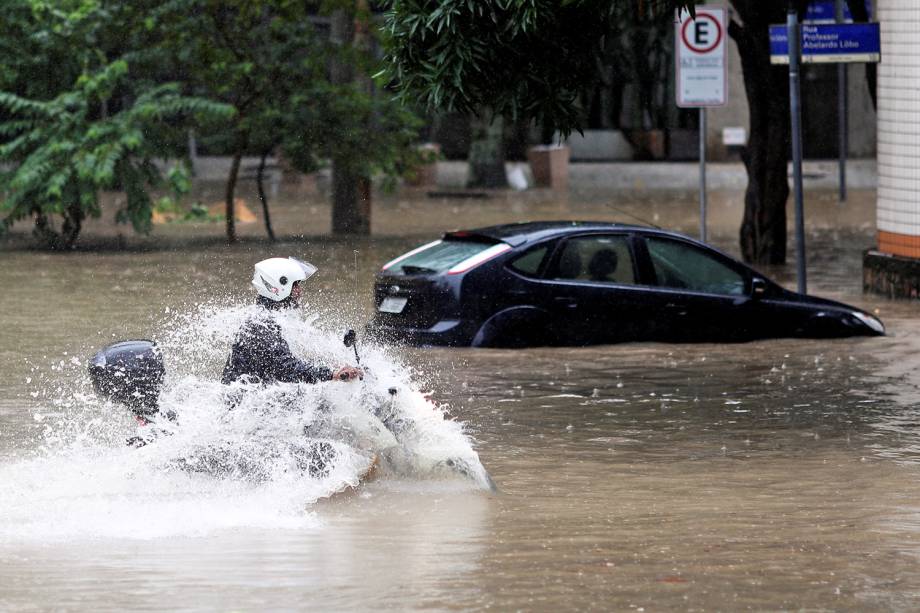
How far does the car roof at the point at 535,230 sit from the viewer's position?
14.7 metres

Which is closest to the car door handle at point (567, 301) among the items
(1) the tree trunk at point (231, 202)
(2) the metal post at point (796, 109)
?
(2) the metal post at point (796, 109)

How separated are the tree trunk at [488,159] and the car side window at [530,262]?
2471 cm

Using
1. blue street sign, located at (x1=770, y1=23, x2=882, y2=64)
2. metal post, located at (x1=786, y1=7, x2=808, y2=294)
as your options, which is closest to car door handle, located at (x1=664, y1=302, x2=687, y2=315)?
metal post, located at (x1=786, y1=7, x2=808, y2=294)

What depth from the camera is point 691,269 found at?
15.1m

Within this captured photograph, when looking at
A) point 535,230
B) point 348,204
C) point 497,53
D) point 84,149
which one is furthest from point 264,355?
point 348,204

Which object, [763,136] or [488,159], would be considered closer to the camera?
[763,136]

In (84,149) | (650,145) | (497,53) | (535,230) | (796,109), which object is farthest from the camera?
(650,145)

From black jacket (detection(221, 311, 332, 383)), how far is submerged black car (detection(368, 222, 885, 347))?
525 centimetres

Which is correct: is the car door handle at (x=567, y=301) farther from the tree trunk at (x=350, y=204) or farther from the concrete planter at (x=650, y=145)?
the concrete planter at (x=650, y=145)

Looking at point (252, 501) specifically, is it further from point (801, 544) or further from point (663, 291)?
point (663, 291)

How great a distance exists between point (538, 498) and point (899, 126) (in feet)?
35.4

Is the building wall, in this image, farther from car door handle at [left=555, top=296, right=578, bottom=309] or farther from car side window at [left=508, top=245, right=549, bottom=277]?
car side window at [left=508, top=245, right=549, bottom=277]

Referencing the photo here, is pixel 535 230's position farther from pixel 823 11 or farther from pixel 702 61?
pixel 823 11

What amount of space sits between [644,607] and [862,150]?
39.1 meters
